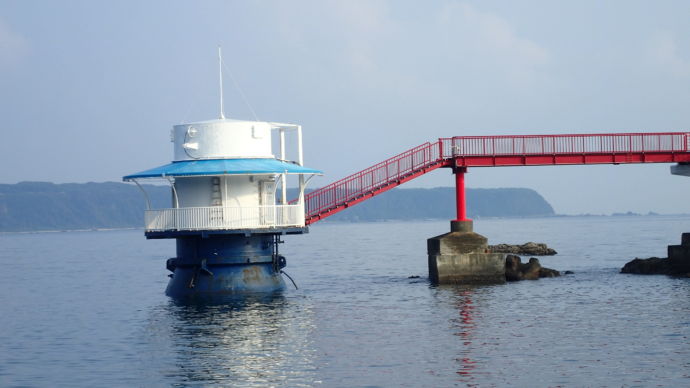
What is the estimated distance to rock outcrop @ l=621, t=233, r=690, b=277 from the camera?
178 ft

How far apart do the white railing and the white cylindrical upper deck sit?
8.96 feet

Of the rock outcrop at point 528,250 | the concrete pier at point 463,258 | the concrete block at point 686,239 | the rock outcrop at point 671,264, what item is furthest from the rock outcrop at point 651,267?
the rock outcrop at point 528,250

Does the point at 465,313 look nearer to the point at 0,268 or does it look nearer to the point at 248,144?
the point at 248,144

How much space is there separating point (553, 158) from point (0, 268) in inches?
2687

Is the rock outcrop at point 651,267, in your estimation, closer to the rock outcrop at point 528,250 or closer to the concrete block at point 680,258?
the concrete block at point 680,258

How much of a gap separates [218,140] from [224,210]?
3534 millimetres

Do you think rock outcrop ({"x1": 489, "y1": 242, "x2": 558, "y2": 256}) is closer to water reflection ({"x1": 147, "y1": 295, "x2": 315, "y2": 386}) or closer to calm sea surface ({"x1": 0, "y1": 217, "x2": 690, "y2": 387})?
Answer: calm sea surface ({"x1": 0, "y1": 217, "x2": 690, "y2": 387})

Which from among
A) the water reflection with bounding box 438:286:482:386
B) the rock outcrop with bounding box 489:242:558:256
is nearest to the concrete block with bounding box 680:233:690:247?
the water reflection with bounding box 438:286:482:386

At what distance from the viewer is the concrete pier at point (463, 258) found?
48562 millimetres

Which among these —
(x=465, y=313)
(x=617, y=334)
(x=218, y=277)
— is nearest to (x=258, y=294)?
(x=218, y=277)

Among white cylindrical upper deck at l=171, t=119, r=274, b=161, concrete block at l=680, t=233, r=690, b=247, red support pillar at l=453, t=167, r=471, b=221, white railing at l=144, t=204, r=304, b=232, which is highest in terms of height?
white cylindrical upper deck at l=171, t=119, r=274, b=161

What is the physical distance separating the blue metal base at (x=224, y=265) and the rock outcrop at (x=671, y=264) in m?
24.2

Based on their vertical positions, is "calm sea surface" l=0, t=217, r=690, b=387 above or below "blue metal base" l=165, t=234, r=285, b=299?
below

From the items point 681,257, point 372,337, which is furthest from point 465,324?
point 681,257
